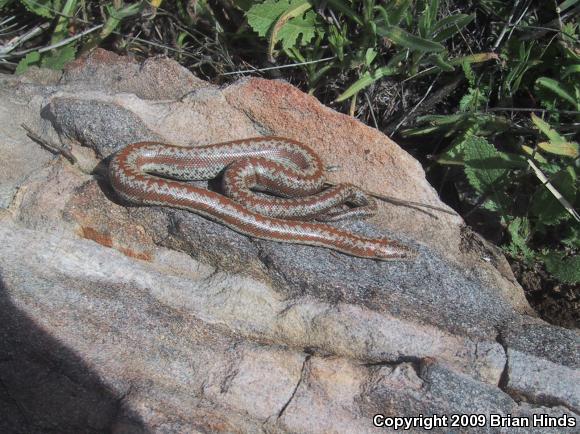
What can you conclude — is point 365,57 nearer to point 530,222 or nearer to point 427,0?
point 427,0

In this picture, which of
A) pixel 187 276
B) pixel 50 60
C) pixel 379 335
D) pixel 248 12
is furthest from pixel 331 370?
pixel 50 60

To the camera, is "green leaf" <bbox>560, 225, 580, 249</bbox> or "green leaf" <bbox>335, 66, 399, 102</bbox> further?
"green leaf" <bbox>335, 66, 399, 102</bbox>

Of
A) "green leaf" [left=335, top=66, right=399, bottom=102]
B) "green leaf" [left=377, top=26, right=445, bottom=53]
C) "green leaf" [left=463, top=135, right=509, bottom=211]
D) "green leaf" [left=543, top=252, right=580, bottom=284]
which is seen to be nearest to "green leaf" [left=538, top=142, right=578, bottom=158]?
"green leaf" [left=463, top=135, right=509, bottom=211]

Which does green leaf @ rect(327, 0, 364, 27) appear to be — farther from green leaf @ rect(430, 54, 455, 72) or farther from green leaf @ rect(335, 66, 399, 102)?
green leaf @ rect(430, 54, 455, 72)

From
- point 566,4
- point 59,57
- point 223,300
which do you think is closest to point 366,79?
point 566,4

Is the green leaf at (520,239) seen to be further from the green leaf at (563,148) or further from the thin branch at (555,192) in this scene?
the green leaf at (563,148)

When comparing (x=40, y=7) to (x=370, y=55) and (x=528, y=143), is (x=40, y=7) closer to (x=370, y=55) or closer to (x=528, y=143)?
(x=370, y=55)
